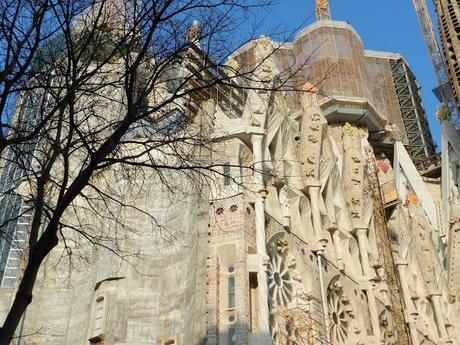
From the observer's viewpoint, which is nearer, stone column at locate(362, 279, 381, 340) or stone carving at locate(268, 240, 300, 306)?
stone carving at locate(268, 240, 300, 306)

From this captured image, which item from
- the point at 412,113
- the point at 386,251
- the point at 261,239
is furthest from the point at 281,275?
the point at 412,113

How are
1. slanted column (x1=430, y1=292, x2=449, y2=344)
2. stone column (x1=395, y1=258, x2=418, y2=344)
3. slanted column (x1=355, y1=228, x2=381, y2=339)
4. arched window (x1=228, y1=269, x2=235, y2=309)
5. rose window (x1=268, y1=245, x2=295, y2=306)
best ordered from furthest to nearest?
slanted column (x1=430, y1=292, x2=449, y2=344) → stone column (x1=395, y1=258, x2=418, y2=344) → slanted column (x1=355, y1=228, x2=381, y2=339) → rose window (x1=268, y1=245, x2=295, y2=306) → arched window (x1=228, y1=269, x2=235, y2=309)

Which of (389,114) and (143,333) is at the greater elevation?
(389,114)

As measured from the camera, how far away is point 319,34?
36.4 meters

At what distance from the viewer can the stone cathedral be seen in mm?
12469

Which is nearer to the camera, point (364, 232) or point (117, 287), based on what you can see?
point (117, 287)

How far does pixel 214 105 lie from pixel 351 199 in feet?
26.1

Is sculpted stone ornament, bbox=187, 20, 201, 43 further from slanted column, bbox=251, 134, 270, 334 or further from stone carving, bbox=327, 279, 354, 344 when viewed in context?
stone carving, bbox=327, 279, 354, 344

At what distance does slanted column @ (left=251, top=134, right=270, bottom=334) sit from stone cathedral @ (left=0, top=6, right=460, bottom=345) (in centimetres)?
3

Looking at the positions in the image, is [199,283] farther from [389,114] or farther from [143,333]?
[389,114]

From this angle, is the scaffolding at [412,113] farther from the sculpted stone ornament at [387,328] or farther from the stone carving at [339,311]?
the stone carving at [339,311]

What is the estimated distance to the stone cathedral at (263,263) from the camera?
1247 cm

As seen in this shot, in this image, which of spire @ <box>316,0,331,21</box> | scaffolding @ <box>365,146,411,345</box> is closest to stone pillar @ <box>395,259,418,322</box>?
scaffolding @ <box>365,146,411,345</box>

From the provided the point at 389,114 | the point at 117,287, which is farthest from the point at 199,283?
the point at 389,114
